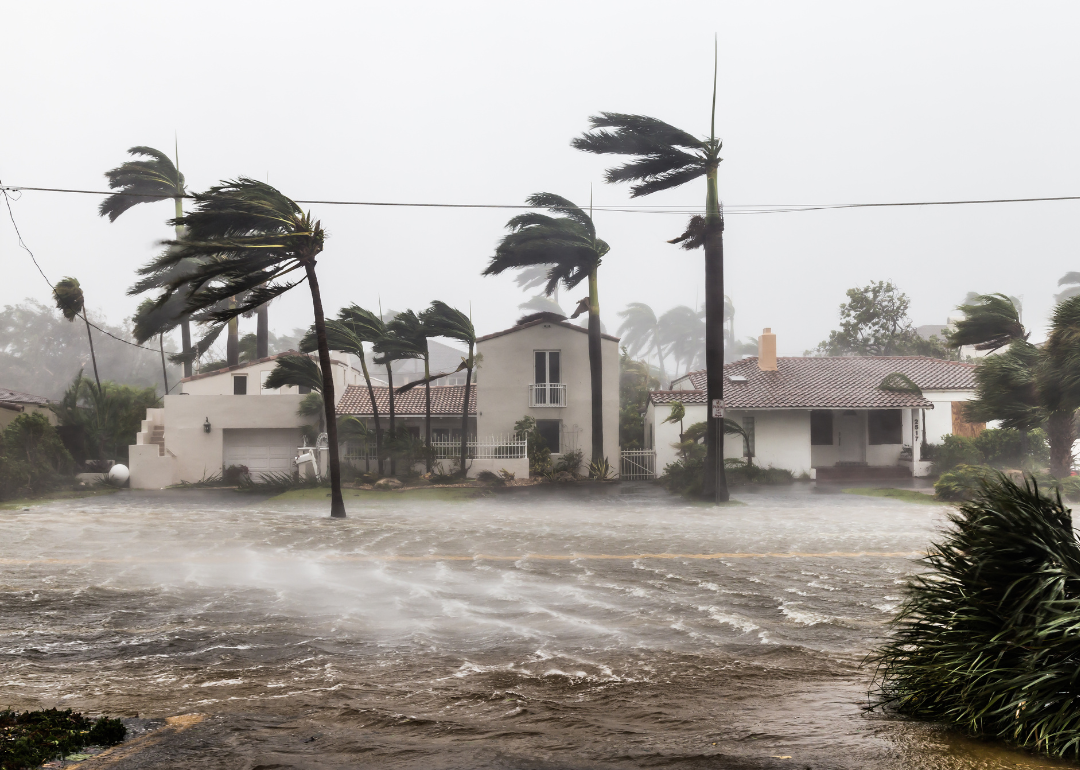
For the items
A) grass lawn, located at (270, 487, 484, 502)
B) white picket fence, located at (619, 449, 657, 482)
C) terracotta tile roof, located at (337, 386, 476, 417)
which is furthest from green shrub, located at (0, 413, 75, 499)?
white picket fence, located at (619, 449, 657, 482)

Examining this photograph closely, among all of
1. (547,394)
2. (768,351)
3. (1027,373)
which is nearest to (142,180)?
(547,394)

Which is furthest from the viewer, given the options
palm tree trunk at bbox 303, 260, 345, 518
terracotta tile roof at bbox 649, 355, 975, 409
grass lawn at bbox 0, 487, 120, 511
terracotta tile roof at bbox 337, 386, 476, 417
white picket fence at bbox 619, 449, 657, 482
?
terracotta tile roof at bbox 337, 386, 476, 417

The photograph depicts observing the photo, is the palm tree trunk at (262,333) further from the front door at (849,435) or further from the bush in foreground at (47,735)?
the bush in foreground at (47,735)

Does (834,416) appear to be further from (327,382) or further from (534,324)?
(327,382)

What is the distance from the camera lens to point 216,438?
118 ft

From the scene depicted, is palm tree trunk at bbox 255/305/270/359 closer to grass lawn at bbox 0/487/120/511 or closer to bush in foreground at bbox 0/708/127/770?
grass lawn at bbox 0/487/120/511

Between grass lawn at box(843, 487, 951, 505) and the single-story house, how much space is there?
1275 inches

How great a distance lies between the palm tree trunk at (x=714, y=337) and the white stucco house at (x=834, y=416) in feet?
18.4

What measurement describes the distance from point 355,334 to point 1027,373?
74.9ft

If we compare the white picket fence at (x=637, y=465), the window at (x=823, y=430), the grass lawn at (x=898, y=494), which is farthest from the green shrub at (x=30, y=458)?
the window at (x=823, y=430)

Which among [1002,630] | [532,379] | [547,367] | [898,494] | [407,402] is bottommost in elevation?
[898,494]

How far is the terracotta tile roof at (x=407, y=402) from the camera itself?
37438 millimetres

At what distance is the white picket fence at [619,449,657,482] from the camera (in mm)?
35469

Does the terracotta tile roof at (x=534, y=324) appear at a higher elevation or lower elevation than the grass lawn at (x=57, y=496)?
higher
